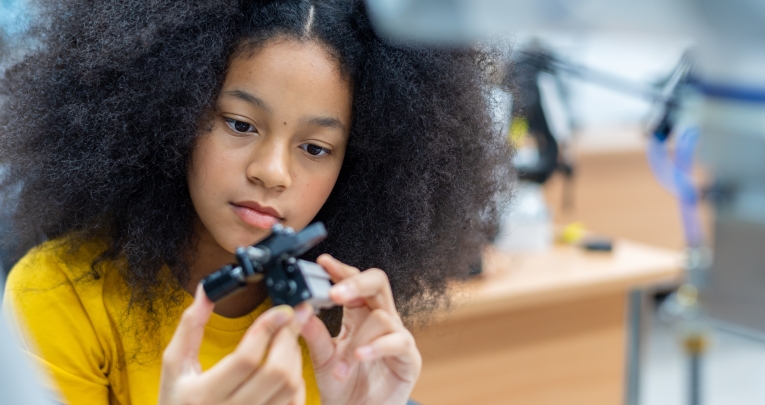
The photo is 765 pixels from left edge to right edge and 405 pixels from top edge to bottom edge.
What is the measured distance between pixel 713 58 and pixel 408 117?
45 cm

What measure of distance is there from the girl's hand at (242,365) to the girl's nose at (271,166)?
16 cm

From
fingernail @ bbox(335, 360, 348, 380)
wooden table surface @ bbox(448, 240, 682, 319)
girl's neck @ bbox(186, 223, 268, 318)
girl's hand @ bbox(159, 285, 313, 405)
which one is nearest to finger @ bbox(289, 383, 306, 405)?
girl's hand @ bbox(159, 285, 313, 405)

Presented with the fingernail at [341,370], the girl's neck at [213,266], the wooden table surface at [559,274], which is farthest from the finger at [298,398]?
the wooden table surface at [559,274]

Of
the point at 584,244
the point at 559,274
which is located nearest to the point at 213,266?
the point at 559,274

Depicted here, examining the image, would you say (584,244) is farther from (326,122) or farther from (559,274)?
(326,122)

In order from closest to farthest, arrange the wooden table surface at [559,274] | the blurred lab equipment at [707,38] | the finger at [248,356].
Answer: the blurred lab equipment at [707,38] < the finger at [248,356] < the wooden table surface at [559,274]

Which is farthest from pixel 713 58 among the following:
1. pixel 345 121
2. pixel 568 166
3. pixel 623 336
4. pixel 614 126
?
pixel 614 126

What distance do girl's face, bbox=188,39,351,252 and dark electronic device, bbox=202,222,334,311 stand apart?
0.14 m

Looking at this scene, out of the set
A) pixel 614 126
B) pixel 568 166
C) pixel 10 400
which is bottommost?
pixel 10 400

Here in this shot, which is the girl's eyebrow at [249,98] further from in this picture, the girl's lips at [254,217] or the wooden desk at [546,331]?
the wooden desk at [546,331]

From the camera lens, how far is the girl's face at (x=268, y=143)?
0.67m

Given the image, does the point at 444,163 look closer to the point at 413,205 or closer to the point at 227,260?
the point at 413,205

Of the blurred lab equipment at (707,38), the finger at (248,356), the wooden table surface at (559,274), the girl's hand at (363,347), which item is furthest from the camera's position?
the wooden table surface at (559,274)

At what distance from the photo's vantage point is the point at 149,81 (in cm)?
71
